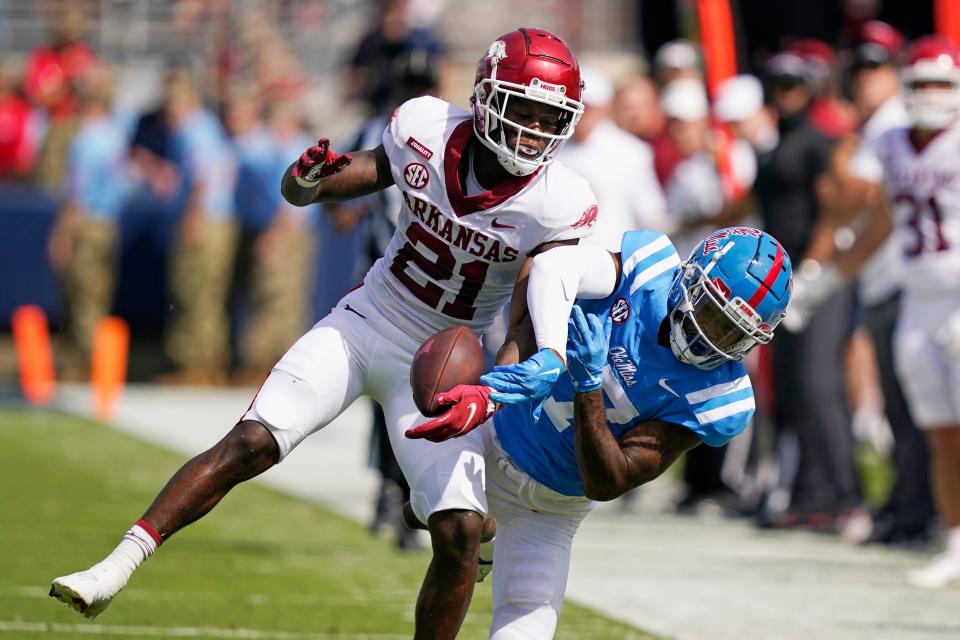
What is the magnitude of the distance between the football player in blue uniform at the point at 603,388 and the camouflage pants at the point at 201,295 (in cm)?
900

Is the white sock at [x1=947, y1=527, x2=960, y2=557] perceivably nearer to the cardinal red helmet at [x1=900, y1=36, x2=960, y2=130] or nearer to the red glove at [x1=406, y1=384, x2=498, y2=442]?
the cardinal red helmet at [x1=900, y1=36, x2=960, y2=130]

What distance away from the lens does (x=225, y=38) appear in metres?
15.7

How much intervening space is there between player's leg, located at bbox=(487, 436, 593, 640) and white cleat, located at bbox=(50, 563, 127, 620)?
37.4 inches

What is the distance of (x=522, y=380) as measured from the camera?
386cm

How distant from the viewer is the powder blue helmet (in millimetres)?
4012

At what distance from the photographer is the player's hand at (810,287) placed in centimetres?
736

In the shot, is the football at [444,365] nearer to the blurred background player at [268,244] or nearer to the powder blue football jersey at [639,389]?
the powder blue football jersey at [639,389]

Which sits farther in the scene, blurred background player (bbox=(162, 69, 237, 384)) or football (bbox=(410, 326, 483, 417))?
blurred background player (bbox=(162, 69, 237, 384))

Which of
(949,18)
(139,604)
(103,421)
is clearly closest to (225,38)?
(103,421)

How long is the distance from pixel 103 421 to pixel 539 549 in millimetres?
7361

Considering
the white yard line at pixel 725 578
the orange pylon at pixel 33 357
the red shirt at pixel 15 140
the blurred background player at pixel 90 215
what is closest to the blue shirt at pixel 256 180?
the blurred background player at pixel 90 215

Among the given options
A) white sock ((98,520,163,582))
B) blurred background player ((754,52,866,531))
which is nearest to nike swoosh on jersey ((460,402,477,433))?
white sock ((98,520,163,582))

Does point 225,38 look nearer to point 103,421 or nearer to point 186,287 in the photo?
point 186,287

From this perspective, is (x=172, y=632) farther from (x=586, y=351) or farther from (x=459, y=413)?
(x=586, y=351)
